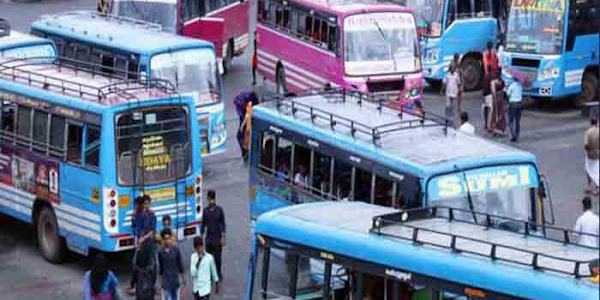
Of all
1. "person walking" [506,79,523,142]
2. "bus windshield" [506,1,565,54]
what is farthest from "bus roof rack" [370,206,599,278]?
"bus windshield" [506,1,565,54]

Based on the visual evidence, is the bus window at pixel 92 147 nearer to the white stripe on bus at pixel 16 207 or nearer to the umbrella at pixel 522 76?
the white stripe on bus at pixel 16 207

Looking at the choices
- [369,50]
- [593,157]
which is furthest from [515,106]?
[593,157]

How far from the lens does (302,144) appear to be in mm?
20125

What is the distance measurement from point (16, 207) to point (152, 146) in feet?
9.39

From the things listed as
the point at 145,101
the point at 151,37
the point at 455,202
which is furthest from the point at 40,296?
the point at 151,37

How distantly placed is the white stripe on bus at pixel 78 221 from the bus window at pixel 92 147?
0.81 meters

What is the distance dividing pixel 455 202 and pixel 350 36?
1223 cm

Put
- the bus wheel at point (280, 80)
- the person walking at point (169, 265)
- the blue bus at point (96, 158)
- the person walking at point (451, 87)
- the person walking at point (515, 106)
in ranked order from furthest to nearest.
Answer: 1. the bus wheel at point (280, 80)
2. the person walking at point (451, 87)
3. the person walking at point (515, 106)
4. the blue bus at point (96, 158)
5. the person walking at point (169, 265)

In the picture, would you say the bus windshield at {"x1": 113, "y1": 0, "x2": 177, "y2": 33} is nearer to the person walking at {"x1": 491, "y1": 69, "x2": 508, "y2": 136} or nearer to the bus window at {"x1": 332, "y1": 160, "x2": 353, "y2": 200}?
the person walking at {"x1": 491, "y1": 69, "x2": 508, "y2": 136}

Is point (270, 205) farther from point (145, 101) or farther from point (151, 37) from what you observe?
point (151, 37)

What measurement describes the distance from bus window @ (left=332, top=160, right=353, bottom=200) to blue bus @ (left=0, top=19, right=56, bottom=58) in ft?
30.6

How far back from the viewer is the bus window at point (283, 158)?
2058 centimetres

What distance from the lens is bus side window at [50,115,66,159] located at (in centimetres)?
2100

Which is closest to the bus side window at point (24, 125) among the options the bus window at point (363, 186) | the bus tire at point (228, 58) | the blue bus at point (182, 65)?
the blue bus at point (182, 65)
